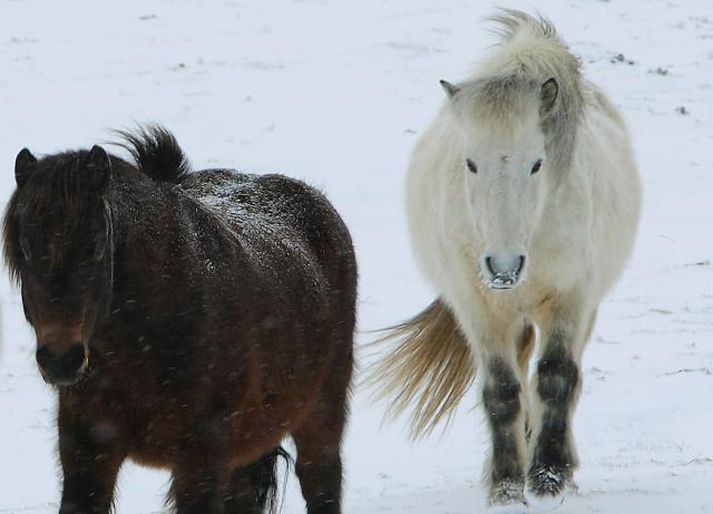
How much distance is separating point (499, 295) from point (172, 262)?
2.50 metres

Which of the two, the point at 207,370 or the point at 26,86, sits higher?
the point at 207,370

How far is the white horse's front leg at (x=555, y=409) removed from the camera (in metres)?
5.68

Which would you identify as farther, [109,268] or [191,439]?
[191,439]

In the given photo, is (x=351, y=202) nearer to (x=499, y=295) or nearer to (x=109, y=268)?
(x=499, y=295)

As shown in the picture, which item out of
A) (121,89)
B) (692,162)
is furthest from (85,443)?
(121,89)

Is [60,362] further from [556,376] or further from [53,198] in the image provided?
[556,376]

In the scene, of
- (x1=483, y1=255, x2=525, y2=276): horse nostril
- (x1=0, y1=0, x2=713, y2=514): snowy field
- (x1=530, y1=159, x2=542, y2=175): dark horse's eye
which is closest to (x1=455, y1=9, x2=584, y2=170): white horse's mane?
(x1=530, y1=159, x2=542, y2=175): dark horse's eye

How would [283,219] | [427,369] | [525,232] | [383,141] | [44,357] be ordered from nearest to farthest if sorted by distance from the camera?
[44,357]
[283,219]
[525,232]
[427,369]
[383,141]

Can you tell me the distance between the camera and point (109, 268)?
11.8 ft

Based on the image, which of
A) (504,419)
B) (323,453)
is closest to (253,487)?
(323,453)

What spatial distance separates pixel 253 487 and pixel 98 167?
6.67 feet

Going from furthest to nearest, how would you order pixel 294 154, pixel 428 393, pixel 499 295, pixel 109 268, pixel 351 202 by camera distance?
pixel 294 154 → pixel 351 202 → pixel 428 393 → pixel 499 295 → pixel 109 268

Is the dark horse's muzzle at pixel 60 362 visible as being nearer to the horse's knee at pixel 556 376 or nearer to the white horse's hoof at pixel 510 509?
the white horse's hoof at pixel 510 509

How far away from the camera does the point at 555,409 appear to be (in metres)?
5.91
